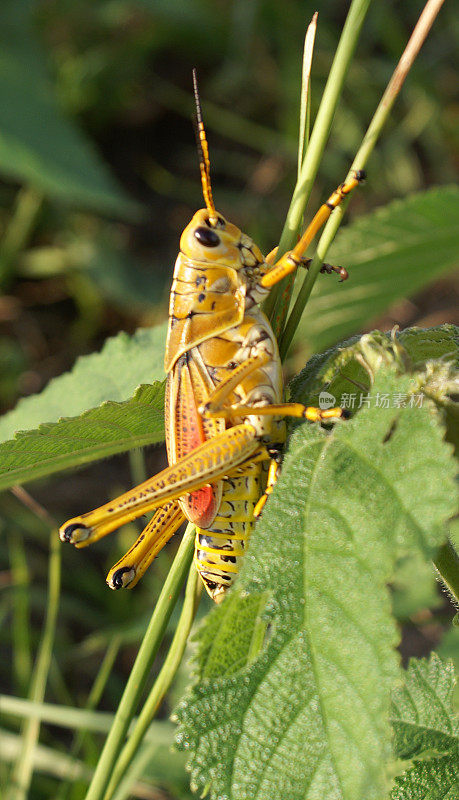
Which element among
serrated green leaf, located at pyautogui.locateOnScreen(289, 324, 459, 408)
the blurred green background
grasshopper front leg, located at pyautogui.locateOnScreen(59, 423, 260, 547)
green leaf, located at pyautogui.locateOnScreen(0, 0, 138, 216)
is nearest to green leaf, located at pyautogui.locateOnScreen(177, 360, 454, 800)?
serrated green leaf, located at pyautogui.locateOnScreen(289, 324, 459, 408)

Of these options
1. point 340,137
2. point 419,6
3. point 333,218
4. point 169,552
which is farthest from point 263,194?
point 333,218

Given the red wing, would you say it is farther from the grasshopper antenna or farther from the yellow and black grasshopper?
the grasshopper antenna

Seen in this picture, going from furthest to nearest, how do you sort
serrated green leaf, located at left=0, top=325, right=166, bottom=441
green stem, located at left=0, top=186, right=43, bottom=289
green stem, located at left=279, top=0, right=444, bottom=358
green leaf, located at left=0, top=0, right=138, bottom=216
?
1. green stem, located at left=0, top=186, right=43, bottom=289
2. green leaf, located at left=0, top=0, right=138, bottom=216
3. serrated green leaf, located at left=0, top=325, right=166, bottom=441
4. green stem, located at left=279, top=0, right=444, bottom=358

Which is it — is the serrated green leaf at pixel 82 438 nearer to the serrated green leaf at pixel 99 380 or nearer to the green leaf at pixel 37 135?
the serrated green leaf at pixel 99 380

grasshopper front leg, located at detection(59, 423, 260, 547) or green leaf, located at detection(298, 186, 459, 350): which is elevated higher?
green leaf, located at detection(298, 186, 459, 350)

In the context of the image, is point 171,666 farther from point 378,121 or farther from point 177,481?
point 378,121

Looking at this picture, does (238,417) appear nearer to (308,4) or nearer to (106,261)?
(106,261)
